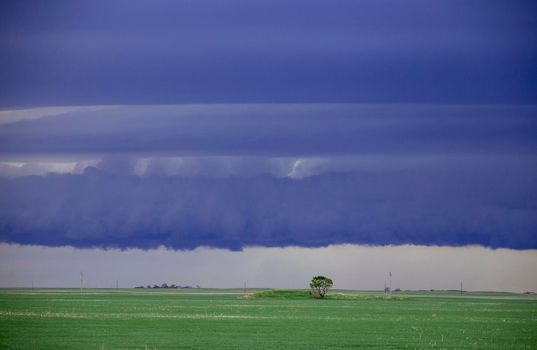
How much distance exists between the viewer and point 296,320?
94250mm

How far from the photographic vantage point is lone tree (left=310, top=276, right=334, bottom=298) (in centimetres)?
19112

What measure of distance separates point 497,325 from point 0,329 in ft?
140

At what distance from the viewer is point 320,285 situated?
19288 centimetres

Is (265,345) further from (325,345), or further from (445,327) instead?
(445,327)

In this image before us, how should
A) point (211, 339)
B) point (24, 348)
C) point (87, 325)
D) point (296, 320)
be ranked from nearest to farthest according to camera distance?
point (24, 348) → point (211, 339) → point (87, 325) → point (296, 320)

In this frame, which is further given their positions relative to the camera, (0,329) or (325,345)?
(0,329)

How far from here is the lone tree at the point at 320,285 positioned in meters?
191

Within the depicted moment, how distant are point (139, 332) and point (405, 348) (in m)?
22.0

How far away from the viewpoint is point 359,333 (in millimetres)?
74188

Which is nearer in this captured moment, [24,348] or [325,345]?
[24,348]

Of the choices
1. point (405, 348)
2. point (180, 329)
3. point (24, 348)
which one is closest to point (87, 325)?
point (180, 329)

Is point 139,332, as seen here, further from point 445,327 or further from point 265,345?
point 445,327

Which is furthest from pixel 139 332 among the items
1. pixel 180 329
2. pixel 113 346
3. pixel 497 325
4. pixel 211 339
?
pixel 497 325

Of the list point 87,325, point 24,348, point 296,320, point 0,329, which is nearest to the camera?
point 24,348
